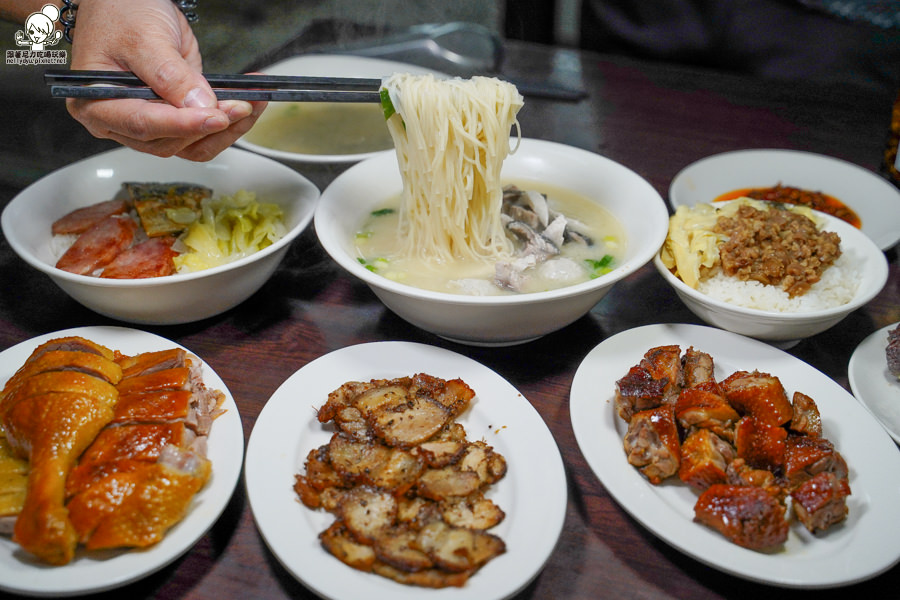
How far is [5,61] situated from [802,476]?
13.6 ft

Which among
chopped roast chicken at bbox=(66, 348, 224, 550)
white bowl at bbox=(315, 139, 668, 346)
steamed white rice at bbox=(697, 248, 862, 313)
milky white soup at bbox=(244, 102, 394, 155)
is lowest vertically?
milky white soup at bbox=(244, 102, 394, 155)

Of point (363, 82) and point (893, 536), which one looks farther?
point (363, 82)

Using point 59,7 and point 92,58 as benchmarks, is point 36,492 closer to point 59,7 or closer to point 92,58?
point 92,58

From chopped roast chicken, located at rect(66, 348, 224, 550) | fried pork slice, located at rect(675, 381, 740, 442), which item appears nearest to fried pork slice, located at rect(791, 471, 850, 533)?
fried pork slice, located at rect(675, 381, 740, 442)

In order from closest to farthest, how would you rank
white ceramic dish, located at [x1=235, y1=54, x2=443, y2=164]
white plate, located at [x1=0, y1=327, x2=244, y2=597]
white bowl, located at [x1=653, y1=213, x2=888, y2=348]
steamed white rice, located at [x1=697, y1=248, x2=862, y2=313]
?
white plate, located at [x1=0, y1=327, x2=244, y2=597] < white bowl, located at [x1=653, y1=213, x2=888, y2=348] < steamed white rice, located at [x1=697, y1=248, x2=862, y2=313] < white ceramic dish, located at [x1=235, y1=54, x2=443, y2=164]

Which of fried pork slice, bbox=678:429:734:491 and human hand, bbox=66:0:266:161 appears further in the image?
human hand, bbox=66:0:266:161

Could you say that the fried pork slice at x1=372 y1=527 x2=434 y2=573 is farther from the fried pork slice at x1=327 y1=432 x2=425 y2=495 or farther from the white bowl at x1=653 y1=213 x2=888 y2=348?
the white bowl at x1=653 y1=213 x2=888 y2=348

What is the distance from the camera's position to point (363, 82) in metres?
2.25

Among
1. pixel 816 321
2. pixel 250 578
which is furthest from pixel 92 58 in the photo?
pixel 816 321

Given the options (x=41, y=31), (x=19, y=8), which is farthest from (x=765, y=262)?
(x=19, y=8)

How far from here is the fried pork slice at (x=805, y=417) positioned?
68.2 inches

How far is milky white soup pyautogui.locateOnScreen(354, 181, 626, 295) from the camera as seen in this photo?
7.34 ft

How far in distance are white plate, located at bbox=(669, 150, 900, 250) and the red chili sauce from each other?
0.06m

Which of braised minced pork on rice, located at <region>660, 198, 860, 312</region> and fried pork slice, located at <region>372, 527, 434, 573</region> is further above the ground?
braised minced pork on rice, located at <region>660, 198, 860, 312</region>
